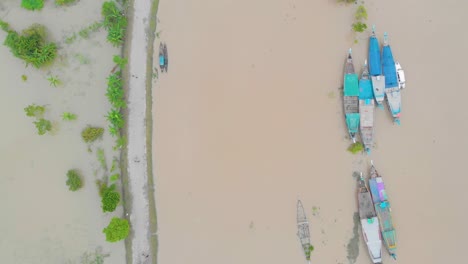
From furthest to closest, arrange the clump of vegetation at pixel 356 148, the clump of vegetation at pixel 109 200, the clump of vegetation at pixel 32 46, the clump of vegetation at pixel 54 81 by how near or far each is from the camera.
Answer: the clump of vegetation at pixel 356 148
the clump of vegetation at pixel 54 81
the clump of vegetation at pixel 32 46
the clump of vegetation at pixel 109 200

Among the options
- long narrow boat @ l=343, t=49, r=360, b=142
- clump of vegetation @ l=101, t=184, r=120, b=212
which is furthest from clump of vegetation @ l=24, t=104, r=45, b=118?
long narrow boat @ l=343, t=49, r=360, b=142

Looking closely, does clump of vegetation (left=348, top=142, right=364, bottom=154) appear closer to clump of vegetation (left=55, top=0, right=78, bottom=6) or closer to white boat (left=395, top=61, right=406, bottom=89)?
white boat (left=395, top=61, right=406, bottom=89)

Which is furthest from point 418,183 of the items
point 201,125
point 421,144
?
point 201,125

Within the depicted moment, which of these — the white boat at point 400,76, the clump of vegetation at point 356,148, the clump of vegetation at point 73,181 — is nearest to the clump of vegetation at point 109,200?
the clump of vegetation at point 73,181

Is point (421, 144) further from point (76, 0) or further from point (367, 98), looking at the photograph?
point (76, 0)

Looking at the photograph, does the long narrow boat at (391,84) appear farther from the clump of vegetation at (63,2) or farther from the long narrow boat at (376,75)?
the clump of vegetation at (63,2)

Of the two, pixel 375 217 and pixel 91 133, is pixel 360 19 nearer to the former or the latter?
pixel 375 217
